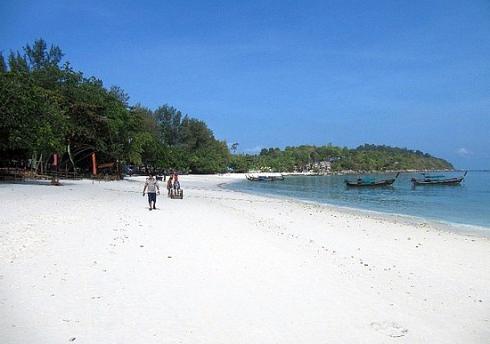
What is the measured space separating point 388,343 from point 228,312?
2445 mm

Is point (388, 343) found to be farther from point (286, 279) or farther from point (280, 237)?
point (280, 237)

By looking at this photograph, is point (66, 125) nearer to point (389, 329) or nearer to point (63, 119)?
point (63, 119)

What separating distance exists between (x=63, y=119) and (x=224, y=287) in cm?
3052

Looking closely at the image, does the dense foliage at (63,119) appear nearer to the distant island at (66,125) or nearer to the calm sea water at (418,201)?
the distant island at (66,125)

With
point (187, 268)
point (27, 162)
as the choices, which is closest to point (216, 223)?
point (187, 268)

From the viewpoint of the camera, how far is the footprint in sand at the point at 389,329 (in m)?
5.75

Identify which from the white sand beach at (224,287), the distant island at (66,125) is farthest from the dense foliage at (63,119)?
the white sand beach at (224,287)

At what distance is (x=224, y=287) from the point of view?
24.1 ft

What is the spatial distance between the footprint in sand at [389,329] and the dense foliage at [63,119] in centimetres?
2781

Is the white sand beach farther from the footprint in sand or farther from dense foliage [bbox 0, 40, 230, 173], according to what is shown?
dense foliage [bbox 0, 40, 230, 173]

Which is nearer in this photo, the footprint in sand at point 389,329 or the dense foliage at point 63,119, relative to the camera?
the footprint in sand at point 389,329

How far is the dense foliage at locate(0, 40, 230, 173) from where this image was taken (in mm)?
27312

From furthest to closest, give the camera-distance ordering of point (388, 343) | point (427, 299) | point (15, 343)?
point (427, 299), point (388, 343), point (15, 343)

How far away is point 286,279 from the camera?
8.02 metres
